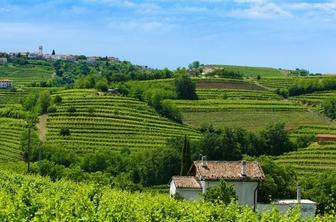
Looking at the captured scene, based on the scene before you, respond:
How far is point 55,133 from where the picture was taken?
285 feet

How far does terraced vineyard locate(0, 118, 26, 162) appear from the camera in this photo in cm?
7909

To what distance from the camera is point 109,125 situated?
302 ft

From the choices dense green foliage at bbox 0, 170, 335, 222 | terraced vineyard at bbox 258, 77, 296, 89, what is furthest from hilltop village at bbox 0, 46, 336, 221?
dense green foliage at bbox 0, 170, 335, 222

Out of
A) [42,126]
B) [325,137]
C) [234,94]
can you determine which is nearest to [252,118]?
[234,94]

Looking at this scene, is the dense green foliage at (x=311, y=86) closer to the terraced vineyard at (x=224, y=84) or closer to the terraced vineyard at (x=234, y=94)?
the terraced vineyard at (x=234, y=94)

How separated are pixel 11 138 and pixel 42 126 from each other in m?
6.29

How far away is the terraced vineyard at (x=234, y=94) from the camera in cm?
11838

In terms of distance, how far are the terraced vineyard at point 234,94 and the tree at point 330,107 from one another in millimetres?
13184

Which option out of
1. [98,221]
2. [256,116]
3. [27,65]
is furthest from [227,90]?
[98,221]

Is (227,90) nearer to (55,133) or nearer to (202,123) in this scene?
(202,123)

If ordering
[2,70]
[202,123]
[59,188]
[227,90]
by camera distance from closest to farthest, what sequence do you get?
[59,188]
[202,123]
[227,90]
[2,70]

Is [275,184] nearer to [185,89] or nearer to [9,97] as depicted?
[185,89]

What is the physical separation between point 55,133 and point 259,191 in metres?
48.1

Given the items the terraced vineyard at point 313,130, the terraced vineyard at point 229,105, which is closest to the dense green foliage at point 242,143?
the terraced vineyard at point 313,130
